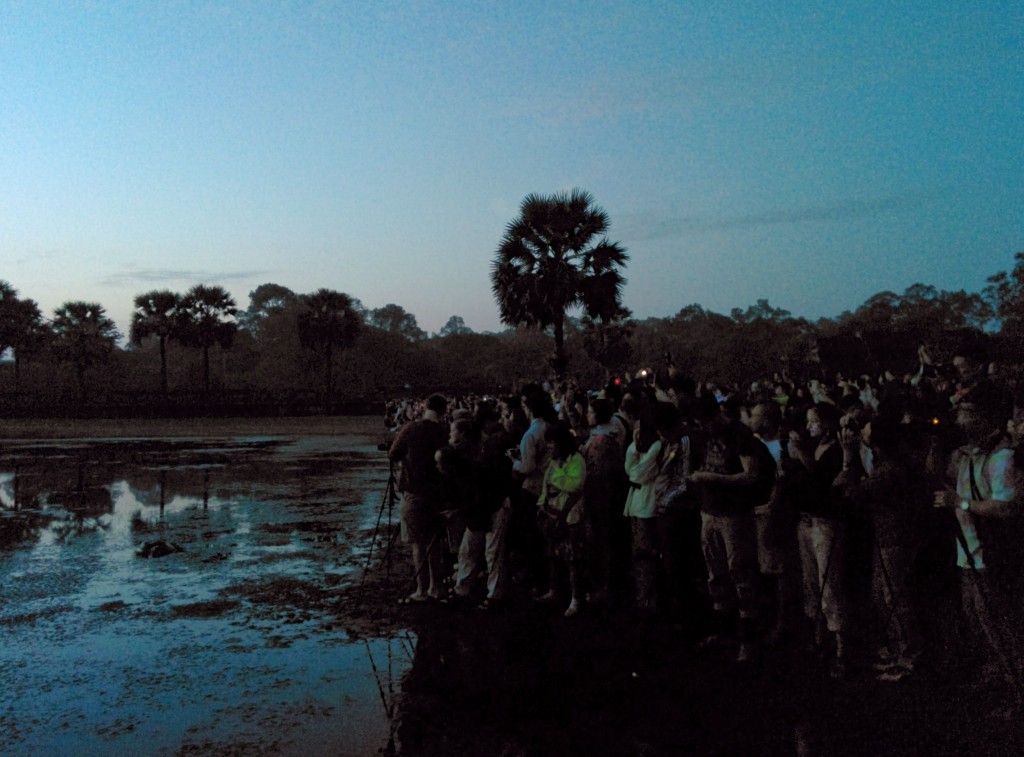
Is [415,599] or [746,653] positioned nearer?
[746,653]

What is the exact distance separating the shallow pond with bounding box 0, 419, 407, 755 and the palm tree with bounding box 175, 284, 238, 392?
4936 cm

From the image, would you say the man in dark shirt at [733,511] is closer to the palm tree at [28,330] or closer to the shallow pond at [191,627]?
the shallow pond at [191,627]

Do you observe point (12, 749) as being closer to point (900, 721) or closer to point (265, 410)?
point (900, 721)

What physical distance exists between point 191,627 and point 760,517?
4671 mm

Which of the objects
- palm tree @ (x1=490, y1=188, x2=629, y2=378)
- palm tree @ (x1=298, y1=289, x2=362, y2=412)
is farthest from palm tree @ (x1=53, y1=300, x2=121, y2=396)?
palm tree @ (x1=490, y1=188, x2=629, y2=378)

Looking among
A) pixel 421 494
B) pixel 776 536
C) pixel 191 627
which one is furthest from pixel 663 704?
pixel 191 627

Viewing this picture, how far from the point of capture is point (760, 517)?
21.8ft

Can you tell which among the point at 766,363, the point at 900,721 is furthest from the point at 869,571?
the point at 766,363

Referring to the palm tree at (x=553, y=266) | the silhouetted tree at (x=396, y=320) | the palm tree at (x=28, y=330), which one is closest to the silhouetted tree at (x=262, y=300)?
the silhouetted tree at (x=396, y=320)

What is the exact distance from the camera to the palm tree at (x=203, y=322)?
6419cm

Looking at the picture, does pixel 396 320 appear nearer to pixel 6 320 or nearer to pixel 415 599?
pixel 6 320

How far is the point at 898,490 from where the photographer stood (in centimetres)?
566

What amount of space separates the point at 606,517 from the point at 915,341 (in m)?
35.9

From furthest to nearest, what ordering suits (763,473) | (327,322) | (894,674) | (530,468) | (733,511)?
(327,322)
(530,468)
(733,511)
(763,473)
(894,674)
